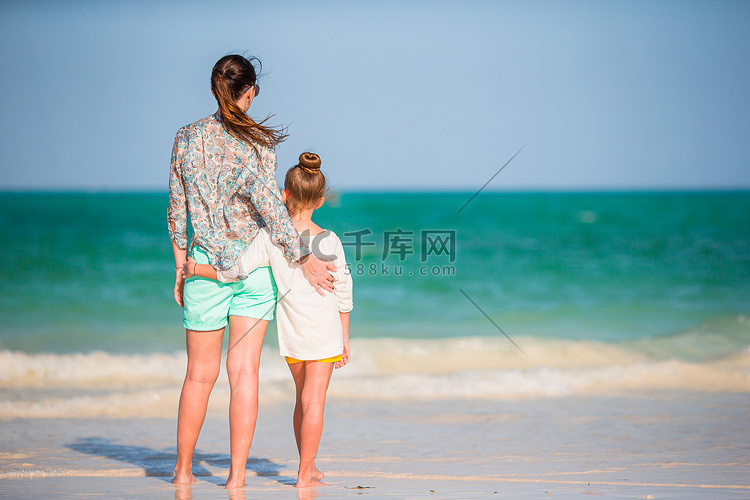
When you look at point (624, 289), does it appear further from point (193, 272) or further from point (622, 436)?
point (193, 272)

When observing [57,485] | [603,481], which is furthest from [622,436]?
[57,485]

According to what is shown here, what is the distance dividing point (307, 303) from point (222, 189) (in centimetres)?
55

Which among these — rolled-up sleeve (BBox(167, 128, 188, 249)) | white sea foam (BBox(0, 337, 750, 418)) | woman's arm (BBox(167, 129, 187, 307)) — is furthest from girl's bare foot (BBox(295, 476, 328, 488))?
white sea foam (BBox(0, 337, 750, 418))

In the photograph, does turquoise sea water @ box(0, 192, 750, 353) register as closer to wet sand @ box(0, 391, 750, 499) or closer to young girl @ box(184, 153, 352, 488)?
young girl @ box(184, 153, 352, 488)

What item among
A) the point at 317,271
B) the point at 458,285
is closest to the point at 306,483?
the point at 317,271

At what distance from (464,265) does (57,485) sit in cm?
1303

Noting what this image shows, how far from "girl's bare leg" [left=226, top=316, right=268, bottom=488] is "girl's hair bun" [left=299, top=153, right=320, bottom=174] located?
630mm

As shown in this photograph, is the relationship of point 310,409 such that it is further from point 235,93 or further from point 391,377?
point 391,377

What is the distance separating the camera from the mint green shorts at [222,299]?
2566 millimetres

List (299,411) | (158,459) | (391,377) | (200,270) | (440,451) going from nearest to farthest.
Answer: (200,270) < (299,411) < (158,459) < (440,451) < (391,377)

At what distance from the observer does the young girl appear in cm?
266

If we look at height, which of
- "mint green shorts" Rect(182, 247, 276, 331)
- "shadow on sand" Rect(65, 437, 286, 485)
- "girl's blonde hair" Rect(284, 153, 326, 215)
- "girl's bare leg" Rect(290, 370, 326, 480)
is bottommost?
"shadow on sand" Rect(65, 437, 286, 485)

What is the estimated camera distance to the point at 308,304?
2672mm

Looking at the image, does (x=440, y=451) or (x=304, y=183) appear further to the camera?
(x=440, y=451)
